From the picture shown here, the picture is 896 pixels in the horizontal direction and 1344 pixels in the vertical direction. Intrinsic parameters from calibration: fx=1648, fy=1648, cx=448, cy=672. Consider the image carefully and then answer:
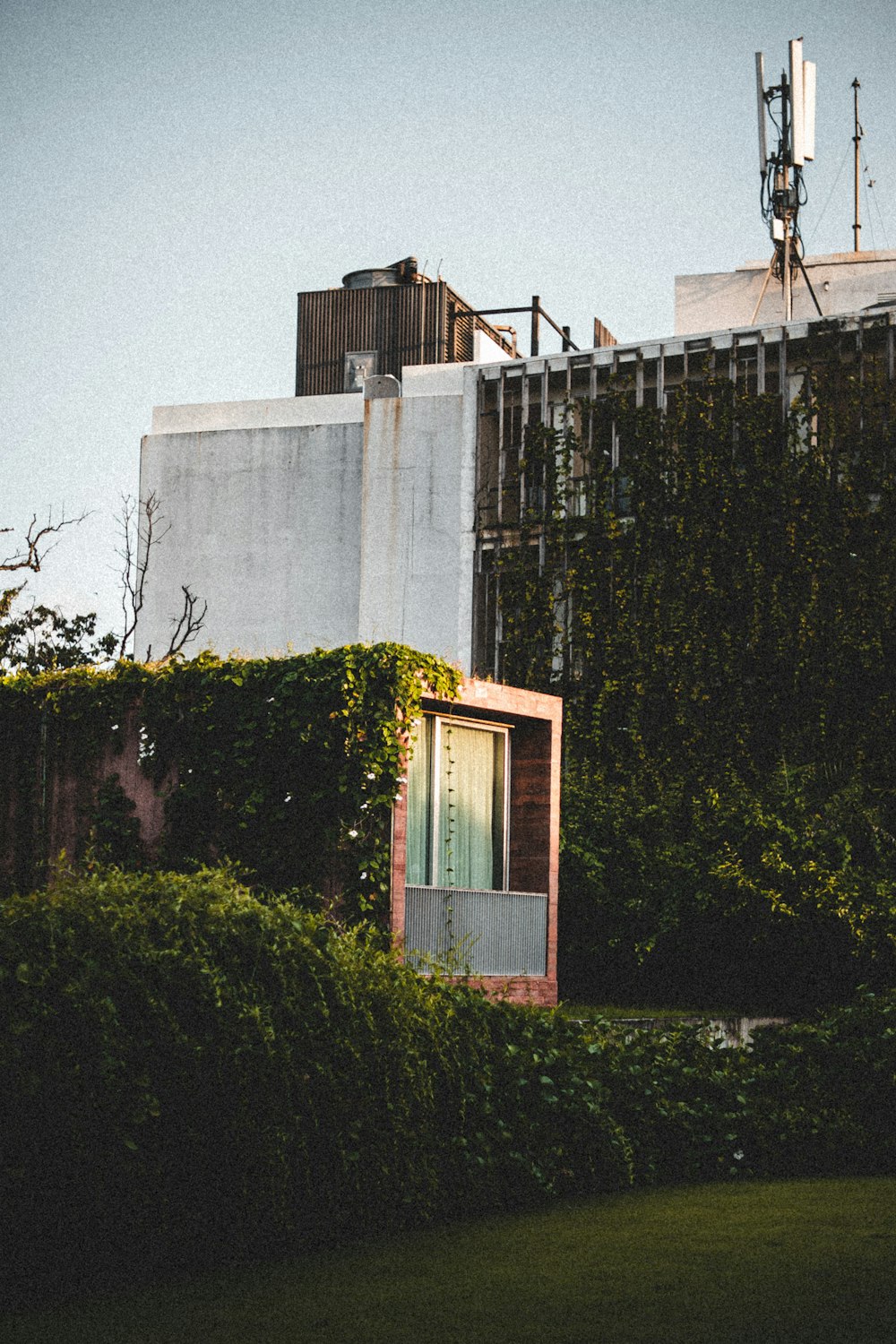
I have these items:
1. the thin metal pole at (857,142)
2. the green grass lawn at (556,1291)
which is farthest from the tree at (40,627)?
the green grass lawn at (556,1291)

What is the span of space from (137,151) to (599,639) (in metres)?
12.2

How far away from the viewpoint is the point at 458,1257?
313 inches

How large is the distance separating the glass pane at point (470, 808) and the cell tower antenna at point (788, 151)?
15393 mm

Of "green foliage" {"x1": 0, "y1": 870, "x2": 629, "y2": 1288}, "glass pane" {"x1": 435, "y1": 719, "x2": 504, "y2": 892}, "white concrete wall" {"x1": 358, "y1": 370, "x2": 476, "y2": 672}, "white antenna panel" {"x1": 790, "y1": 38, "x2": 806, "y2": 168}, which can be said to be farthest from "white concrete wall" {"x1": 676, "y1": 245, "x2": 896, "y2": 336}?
"green foliage" {"x1": 0, "y1": 870, "x2": 629, "y2": 1288}

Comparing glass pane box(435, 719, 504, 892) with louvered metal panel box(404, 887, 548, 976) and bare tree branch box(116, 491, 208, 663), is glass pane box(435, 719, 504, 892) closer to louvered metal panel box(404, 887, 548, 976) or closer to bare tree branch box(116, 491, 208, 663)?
louvered metal panel box(404, 887, 548, 976)

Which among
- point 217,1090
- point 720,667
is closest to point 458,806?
point 720,667

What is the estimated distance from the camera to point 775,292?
34.1 meters

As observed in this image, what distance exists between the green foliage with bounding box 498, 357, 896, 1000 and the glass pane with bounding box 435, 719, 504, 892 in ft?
10.8

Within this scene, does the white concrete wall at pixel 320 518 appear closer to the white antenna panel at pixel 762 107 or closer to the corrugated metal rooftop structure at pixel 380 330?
the corrugated metal rooftop structure at pixel 380 330

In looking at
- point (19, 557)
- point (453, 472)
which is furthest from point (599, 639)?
point (19, 557)

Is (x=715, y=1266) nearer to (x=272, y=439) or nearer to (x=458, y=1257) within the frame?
(x=458, y=1257)

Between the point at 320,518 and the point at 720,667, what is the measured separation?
30.6 feet

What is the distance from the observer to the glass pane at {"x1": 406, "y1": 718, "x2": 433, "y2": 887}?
55.3 feet

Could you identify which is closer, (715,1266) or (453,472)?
(715,1266)
